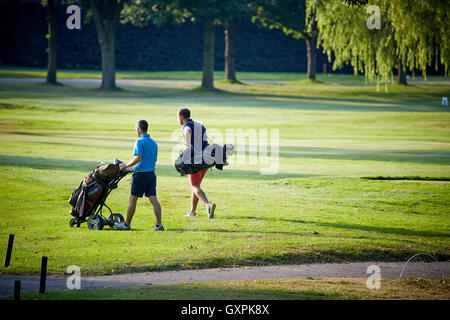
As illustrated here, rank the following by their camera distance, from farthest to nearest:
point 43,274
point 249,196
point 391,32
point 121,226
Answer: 1. point 391,32
2. point 249,196
3. point 121,226
4. point 43,274

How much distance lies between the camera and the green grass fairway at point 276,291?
724 cm

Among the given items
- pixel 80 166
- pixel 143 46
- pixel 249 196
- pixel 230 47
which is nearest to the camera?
pixel 249 196

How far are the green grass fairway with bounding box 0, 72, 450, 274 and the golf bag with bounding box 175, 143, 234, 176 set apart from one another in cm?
104

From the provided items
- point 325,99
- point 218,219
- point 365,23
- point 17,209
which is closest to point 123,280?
point 218,219

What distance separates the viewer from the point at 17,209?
12680mm

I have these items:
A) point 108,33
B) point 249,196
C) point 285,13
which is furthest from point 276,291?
point 285,13

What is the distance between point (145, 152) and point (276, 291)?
4126mm

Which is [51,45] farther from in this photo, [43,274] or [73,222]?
[43,274]

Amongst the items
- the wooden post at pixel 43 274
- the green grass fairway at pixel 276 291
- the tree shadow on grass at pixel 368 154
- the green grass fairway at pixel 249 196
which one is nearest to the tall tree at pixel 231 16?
the green grass fairway at pixel 249 196

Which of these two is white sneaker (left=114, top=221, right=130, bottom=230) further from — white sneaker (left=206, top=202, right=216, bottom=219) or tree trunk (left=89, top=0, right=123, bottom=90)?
tree trunk (left=89, top=0, right=123, bottom=90)

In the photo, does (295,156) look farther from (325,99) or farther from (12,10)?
(12,10)

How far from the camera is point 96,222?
11.2m

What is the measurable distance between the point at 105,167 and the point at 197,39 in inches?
2471

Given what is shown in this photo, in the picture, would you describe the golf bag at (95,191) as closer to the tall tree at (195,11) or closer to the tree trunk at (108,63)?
the tree trunk at (108,63)
